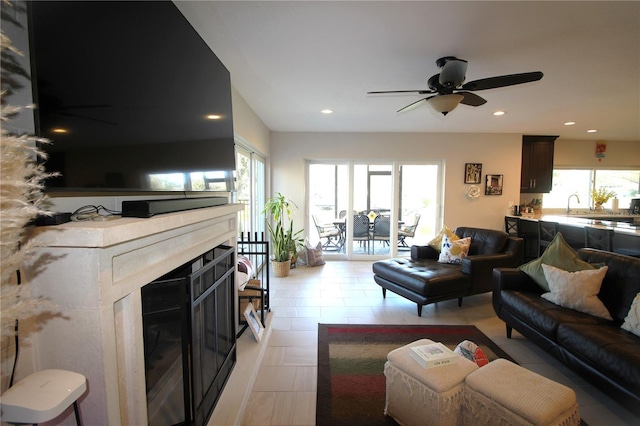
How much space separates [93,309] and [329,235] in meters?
4.85

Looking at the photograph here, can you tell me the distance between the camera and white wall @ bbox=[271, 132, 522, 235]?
5.36 metres

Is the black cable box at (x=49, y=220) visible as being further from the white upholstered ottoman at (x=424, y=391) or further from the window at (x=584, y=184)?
the window at (x=584, y=184)

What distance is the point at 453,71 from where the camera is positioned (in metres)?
2.25

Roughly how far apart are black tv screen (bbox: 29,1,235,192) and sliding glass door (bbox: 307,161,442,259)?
12.7ft

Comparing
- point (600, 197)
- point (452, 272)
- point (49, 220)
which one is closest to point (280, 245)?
point (452, 272)

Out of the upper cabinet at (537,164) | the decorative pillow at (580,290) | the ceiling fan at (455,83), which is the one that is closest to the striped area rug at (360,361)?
the decorative pillow at (580,290)

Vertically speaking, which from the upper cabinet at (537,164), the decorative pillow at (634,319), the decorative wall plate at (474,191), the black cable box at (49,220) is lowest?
the decorative pillow at (634,319)

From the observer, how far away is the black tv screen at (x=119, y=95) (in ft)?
2.72

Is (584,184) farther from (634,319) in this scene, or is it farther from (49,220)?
(49,220)

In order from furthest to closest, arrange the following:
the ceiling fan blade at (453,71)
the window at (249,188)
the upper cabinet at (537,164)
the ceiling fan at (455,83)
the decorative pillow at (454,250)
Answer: the upper cabinet at (537,164)
the window at (249,188)
the decorative pillow at (454,250)
the ceiling fan blade at (453,71)
the ceiling fan at (455,83)

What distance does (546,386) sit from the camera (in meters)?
1.37

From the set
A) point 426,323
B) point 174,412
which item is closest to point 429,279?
point 426,323

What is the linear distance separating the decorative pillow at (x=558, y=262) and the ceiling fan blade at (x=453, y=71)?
170 cm

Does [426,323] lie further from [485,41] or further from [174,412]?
[485,41]
